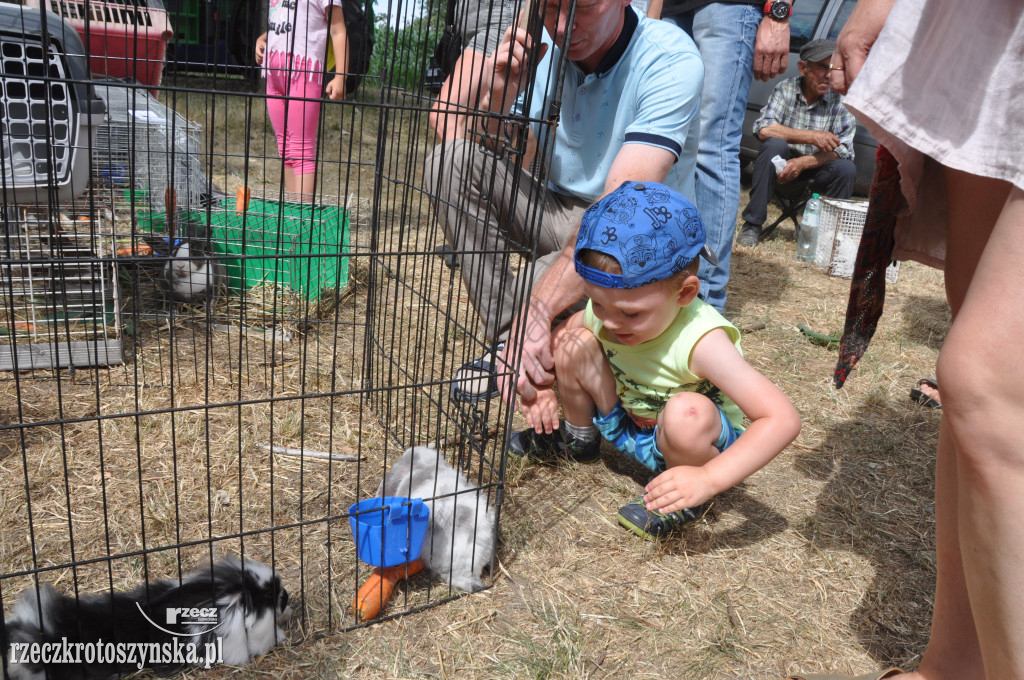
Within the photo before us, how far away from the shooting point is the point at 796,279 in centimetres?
420

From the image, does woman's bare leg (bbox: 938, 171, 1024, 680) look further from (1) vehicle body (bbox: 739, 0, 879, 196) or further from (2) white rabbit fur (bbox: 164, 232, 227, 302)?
(1) vehicle body (bbox: 739, 0, 879, 196)

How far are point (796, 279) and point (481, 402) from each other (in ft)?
8.35

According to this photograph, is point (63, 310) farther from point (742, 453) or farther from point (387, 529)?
point (742, 453)

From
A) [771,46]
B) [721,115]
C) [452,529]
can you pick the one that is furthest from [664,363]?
[771,46]

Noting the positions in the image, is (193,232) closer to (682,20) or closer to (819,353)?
(682,20)

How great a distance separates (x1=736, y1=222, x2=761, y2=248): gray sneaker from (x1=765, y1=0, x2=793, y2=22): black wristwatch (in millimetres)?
2134

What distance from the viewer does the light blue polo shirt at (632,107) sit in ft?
6.81

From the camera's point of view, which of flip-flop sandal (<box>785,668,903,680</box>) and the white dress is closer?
the white dress

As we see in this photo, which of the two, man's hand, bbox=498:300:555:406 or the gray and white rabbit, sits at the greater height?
man's hand, bbox=498:300:555:406

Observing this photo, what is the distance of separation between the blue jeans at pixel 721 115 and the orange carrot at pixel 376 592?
1808 mm

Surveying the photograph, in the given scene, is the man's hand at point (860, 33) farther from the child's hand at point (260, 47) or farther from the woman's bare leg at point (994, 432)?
the child's hand at point (260, 47)

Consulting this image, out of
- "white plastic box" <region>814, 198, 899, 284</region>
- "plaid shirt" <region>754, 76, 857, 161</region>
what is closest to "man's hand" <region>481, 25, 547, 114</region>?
"white plastic box" <region>814, 198, 899, 284</region>

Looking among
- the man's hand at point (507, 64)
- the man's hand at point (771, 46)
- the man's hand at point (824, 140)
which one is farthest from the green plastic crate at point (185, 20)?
the man's hand at point (824, 140)

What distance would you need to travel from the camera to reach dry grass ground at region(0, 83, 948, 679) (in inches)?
56.1
